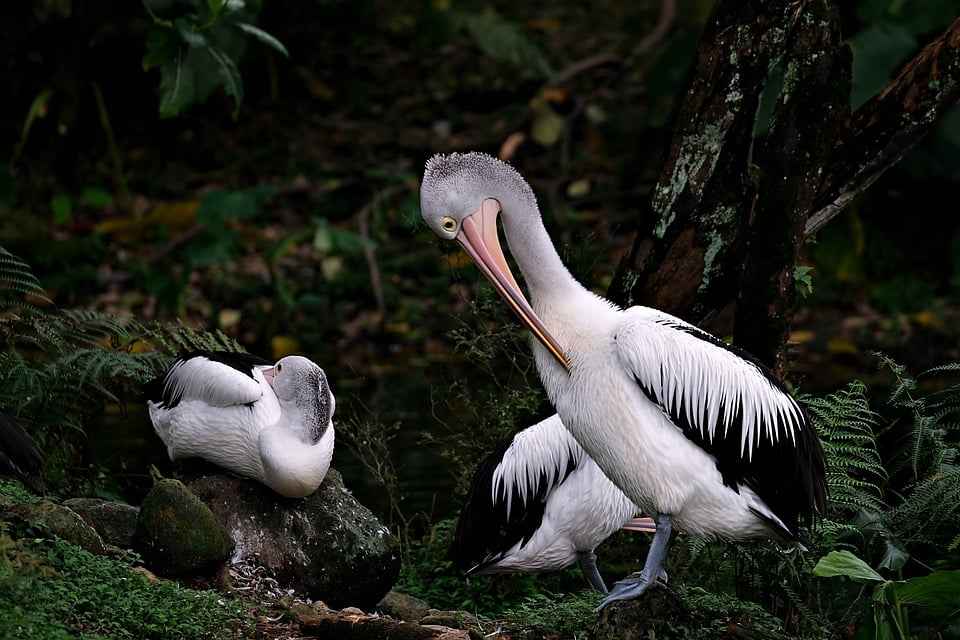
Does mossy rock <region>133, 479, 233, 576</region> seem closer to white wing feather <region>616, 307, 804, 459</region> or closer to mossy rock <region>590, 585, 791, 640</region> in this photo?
mossy rock <region>590, 585, 791, 640</region>

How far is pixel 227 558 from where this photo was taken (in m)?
Result: 4.50

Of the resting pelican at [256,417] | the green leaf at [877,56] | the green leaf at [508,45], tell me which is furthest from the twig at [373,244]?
the resting pelican at [256,417]

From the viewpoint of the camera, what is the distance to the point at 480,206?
403 centimetres

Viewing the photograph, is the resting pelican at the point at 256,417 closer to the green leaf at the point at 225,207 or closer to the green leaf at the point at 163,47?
the green leaf at the point at 163,47

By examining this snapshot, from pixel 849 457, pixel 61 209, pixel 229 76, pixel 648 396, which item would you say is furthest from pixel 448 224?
pixel 61 209

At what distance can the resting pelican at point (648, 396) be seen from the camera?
12.8ft

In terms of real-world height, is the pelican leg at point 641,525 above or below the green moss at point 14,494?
above

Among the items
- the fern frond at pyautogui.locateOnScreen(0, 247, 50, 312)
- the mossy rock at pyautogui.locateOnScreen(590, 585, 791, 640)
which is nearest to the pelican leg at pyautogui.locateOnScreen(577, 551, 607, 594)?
the mossy rock at pyautogui.locateOnScreen(590, 585, 791, 640)

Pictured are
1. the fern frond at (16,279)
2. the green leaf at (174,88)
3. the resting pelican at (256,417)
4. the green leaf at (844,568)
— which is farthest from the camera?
the green leaf at (174,88)

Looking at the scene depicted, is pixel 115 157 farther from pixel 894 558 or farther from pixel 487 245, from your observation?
pixel 894 558

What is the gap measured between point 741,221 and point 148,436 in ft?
11.9

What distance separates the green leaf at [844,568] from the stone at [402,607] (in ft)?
5.33

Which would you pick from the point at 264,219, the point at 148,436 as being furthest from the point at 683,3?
the point at 148,436

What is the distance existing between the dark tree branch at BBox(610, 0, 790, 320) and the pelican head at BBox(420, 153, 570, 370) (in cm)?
131
